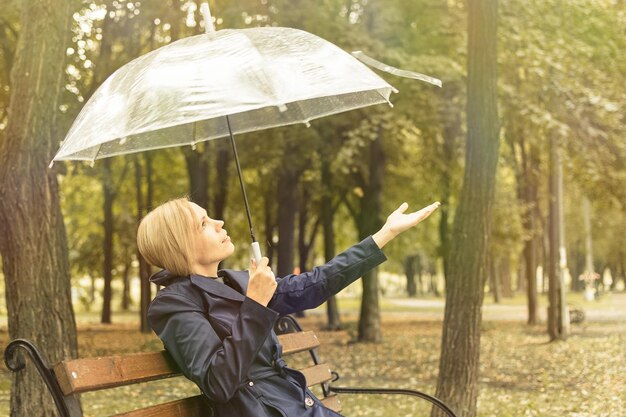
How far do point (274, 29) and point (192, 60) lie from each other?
702mm

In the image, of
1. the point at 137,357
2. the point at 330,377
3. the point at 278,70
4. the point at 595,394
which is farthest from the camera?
the point at 595,394

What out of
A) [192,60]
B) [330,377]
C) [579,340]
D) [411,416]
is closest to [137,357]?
[192,60]

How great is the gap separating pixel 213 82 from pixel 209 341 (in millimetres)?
1173

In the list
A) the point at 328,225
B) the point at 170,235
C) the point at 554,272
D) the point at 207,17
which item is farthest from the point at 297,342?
the point at 328,225

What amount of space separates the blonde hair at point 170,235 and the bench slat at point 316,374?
1.27 meters

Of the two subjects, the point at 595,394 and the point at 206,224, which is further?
the point at 595,394

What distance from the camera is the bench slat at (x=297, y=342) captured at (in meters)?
4.93

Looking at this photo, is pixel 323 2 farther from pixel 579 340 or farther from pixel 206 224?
pixel 206 224

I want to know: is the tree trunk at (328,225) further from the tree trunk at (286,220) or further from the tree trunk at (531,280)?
the tree trunk at (531,280)

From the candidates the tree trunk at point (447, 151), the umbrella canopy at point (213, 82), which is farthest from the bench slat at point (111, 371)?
the tree trunk at point (447, 151)

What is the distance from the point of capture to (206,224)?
397 centimetres

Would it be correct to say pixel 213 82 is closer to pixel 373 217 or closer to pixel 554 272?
pixel 373 217

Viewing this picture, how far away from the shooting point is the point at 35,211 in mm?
7570

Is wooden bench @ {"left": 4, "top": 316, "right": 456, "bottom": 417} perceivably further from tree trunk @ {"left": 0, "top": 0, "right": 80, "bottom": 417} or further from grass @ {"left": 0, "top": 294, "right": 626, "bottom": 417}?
grass @ {"left": 0, "top": 294, "right": 626, "bottom": 417}
